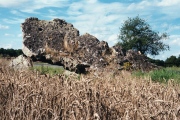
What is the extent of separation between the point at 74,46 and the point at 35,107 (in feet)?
41.8

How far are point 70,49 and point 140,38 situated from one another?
3386cm

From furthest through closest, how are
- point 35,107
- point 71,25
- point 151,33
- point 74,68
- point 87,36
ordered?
point 151,33
point 71,25
point 87,36
point 74,68
point 35,107

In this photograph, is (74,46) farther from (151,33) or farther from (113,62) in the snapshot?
(151,33)

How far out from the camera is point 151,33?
175 feet

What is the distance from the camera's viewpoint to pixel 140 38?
2010 inches

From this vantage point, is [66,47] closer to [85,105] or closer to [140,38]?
[85,105]

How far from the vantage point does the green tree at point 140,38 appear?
50906mm

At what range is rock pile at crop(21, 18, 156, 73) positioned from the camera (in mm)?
17594

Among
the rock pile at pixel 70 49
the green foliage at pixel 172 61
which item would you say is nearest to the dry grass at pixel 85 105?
the rock pile at pixel 70 49

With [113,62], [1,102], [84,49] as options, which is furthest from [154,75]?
[1,102]

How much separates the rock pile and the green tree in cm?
3206

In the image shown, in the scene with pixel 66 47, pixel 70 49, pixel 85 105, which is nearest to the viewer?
pixel 85 105

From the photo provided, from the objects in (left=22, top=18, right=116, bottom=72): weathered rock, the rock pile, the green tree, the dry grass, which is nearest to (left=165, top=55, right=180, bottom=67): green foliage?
the green tree

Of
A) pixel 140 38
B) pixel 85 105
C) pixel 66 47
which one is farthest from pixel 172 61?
pixel 85 105
